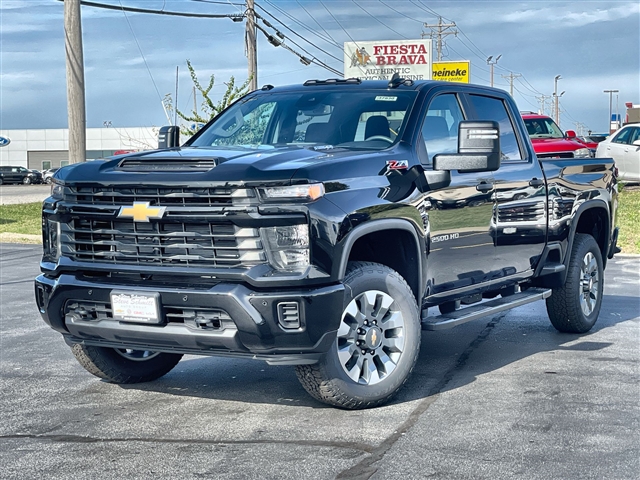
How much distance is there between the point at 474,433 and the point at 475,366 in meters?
1.91

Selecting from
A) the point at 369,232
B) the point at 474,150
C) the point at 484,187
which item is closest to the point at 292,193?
the point at 369,232

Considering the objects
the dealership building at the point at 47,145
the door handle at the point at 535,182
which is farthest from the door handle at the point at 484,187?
the dealership building at the point at 47,145

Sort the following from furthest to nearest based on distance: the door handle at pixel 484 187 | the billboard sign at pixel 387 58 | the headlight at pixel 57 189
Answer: the billboard sign at pixel 387 58 → the door handle at pixel 484 187 → the headlight at pixel 57 189

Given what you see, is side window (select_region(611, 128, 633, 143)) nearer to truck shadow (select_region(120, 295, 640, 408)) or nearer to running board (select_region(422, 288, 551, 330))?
truck shadow (select_region(120, 295, 640, 408))

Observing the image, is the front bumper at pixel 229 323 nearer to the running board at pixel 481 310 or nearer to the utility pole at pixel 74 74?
the running board at pixel 481 310

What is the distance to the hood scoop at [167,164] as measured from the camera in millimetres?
5406

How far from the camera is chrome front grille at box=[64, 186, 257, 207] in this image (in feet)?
17.1

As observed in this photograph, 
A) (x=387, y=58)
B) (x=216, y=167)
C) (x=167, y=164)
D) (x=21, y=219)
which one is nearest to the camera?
(x=216, y=167)

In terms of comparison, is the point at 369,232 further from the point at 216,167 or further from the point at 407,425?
the point at 407,425

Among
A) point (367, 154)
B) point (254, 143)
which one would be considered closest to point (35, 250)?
point (254, 143)

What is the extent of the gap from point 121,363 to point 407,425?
2145mm

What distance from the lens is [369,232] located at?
565 centimetres

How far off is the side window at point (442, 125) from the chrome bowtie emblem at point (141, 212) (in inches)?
80.1

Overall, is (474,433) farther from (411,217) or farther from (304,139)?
(304,139)
